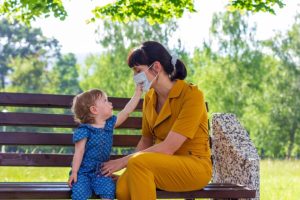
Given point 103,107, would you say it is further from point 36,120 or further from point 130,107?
point 36,120

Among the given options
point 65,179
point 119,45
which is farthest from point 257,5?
point 119,45

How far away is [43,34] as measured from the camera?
61.7 metres

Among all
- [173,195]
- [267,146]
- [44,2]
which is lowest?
[267,146]

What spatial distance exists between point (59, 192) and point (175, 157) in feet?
2.54

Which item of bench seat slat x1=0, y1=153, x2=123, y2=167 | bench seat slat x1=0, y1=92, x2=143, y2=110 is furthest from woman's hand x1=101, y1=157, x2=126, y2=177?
bench seat slat x1=0, y1=92, x2=143, y2=110

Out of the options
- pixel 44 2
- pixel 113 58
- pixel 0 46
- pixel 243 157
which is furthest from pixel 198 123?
pixel 0 46

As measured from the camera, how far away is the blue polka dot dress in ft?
14.8

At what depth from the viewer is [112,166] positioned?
4637mm

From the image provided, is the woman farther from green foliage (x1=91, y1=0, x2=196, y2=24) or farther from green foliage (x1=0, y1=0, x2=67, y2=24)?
green foliage (x1=91, y1=0, x2=196, y2=24)

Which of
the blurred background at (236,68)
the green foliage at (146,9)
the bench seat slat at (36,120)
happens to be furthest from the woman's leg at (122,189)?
the blurred background at (236,68)

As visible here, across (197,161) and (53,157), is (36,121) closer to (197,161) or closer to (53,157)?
(53,157)

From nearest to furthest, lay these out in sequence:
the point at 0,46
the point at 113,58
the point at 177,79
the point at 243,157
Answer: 1. the point at 177,79
2. the point at 243,157
3. the point at 113,58
4. the point at 0,46

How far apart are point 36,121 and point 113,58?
35.9 m

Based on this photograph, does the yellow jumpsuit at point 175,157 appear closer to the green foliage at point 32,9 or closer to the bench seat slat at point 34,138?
the bench seat slat at point 34,138
